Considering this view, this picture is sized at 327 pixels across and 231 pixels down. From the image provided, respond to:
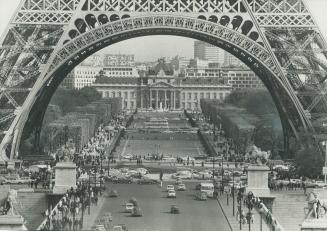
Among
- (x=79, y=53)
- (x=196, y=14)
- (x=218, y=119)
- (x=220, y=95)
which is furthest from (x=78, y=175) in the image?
(x=220, y=95)

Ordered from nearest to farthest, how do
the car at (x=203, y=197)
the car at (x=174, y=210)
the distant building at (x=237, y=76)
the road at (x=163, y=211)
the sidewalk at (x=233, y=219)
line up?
1. the sidewalk at (x=233, y=219)
2. the road at (x=163, y=211)
3. the car at (x=174, y=210)
4. the car at (x=203, y=197)
5. the distant building at (x=237, y=76)

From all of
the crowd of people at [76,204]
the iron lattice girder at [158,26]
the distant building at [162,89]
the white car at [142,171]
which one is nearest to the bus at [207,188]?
the crowd of people at [76,204]

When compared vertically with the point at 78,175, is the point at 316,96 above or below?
above

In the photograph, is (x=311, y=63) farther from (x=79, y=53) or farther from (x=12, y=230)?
(x=12, y=230)

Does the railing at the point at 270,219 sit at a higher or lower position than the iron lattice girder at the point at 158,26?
lower

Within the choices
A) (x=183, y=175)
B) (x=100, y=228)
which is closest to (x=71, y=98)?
(x=183, y=175)

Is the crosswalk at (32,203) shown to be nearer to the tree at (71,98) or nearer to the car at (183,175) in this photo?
the car at (183,175)

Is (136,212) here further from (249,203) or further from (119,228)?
(249,203)
